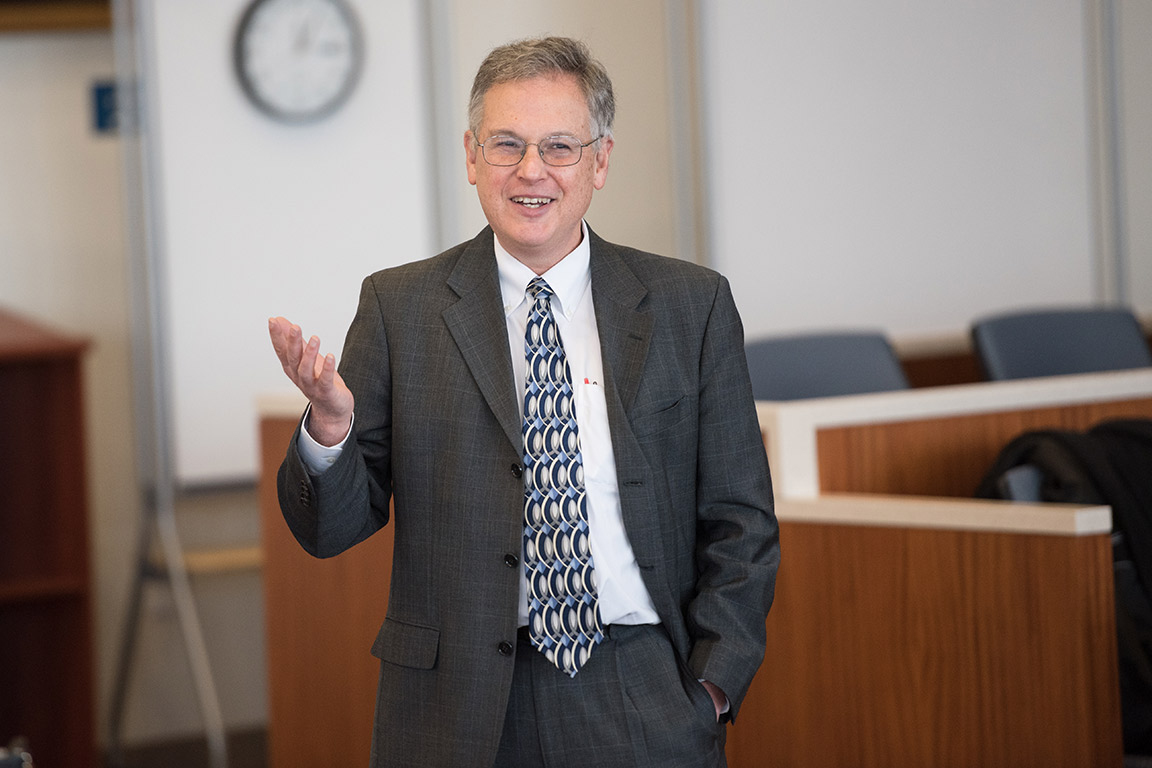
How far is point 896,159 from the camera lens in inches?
182

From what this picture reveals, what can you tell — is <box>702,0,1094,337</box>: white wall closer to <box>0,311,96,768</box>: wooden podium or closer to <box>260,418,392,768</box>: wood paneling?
<box>260,418,392,768</box>: wood paneling

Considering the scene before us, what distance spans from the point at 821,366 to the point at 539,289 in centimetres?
167

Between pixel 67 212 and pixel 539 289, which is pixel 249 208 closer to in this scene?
pixel 67 212

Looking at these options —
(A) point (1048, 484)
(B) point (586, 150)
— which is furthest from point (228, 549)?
(B) point (586, 150)

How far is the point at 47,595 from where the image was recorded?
170 inches

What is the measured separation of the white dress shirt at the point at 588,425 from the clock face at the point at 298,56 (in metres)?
2.89

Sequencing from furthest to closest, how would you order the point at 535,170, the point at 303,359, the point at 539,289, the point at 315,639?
the point at 315,639 → the point at 539,289 → the point at 535,170 → the point at 303,359

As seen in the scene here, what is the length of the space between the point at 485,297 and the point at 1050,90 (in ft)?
12.6

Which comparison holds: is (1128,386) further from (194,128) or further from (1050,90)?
(194,128)

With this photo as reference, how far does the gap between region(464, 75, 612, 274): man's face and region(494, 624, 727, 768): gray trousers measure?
0.48m

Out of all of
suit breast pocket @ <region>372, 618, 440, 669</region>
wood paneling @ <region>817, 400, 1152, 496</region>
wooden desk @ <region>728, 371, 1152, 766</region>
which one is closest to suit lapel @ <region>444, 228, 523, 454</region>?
suit breast pocket @ <region>372, 618, 440, 669</region>

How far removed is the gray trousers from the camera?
1471mm

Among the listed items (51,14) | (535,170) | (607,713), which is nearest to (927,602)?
(607,713)

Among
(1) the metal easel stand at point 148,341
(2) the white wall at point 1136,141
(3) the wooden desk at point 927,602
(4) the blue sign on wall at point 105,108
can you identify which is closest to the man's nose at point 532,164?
(3) the wooden desk at point 927,602
